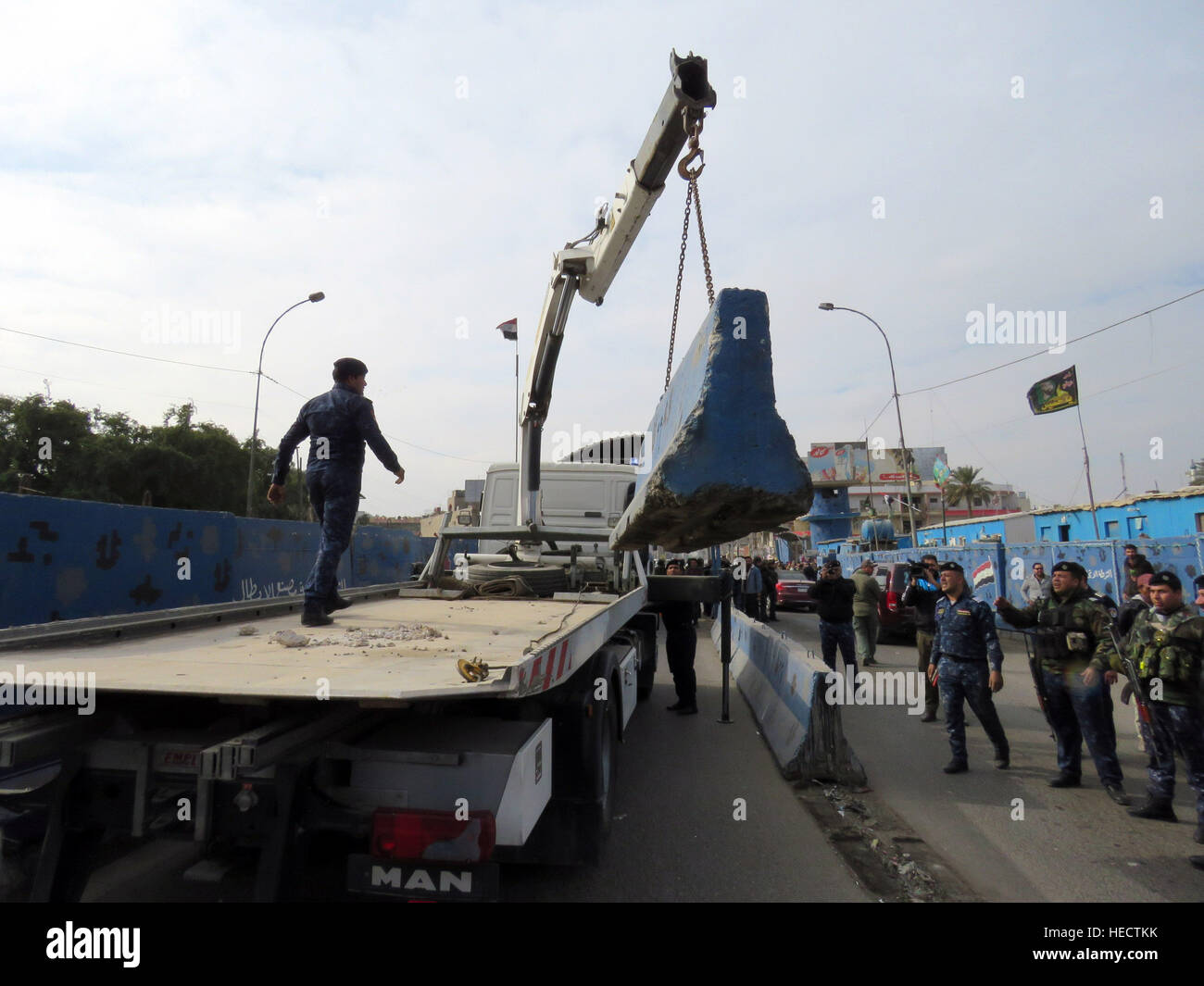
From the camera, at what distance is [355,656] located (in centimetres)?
313

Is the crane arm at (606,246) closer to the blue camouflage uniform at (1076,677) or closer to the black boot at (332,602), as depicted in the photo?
the black boot at (332,602)

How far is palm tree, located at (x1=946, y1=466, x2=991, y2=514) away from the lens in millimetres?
64625

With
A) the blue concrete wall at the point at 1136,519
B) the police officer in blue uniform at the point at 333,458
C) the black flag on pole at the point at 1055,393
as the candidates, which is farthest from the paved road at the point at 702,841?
the black flag on pole at the point at 1055,393

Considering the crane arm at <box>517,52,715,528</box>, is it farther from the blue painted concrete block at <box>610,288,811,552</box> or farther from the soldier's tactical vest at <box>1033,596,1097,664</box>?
the soldier's tactical vest at <box>1033,596,1097,664</box>

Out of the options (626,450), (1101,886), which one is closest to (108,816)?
(1101,886)

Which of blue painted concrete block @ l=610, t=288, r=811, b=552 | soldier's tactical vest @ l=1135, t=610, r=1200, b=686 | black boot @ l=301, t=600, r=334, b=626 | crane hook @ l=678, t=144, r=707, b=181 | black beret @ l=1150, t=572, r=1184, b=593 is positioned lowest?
soldier's tactical vest @ l=1135, t=610, r=1200, b=686

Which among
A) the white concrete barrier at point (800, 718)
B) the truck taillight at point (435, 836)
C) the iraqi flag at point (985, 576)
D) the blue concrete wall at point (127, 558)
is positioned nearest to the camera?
the truck taillight at point (435, 836)

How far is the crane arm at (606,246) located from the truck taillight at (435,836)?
3.62 meters

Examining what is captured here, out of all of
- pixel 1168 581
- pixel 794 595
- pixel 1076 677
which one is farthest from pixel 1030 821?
pixel 794 595

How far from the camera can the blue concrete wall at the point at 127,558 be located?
6199mm

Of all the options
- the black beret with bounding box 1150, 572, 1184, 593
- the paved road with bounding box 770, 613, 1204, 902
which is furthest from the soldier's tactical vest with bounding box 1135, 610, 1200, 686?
the paved road with bounding box 770, 613, 1204, 902

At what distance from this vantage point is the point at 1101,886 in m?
3.71

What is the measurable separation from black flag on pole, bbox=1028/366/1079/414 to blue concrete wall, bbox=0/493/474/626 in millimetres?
26003
